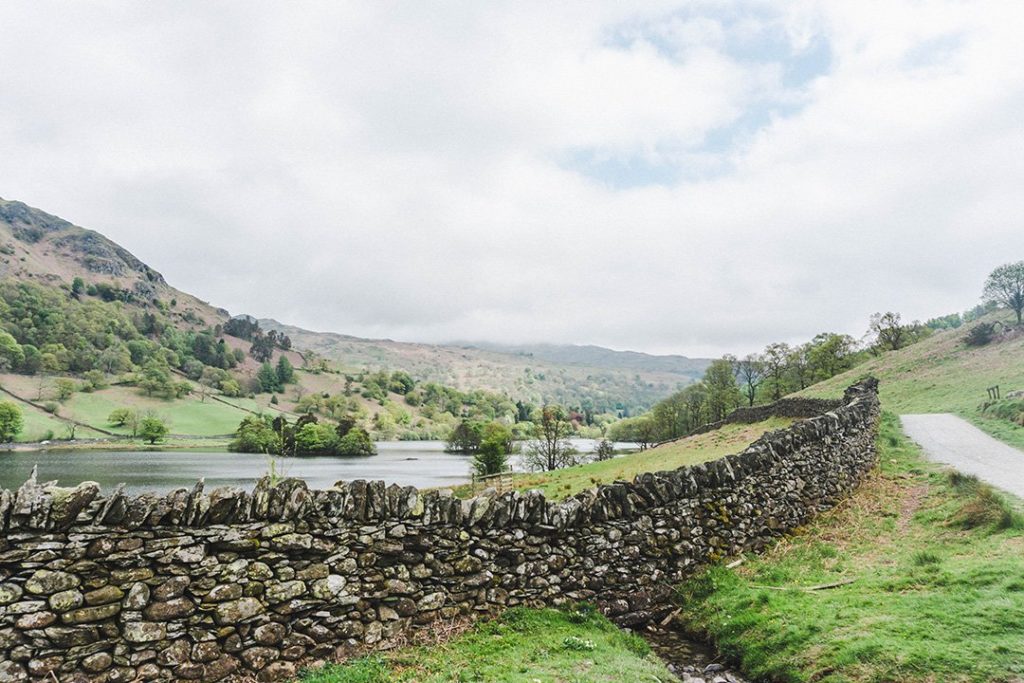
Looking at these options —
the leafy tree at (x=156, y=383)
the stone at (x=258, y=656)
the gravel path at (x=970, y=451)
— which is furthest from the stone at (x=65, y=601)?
the leafy tree at (x=156, y=383)

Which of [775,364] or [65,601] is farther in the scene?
[775,364]

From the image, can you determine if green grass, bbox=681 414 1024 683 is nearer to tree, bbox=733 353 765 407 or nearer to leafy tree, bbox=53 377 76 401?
tree, bbox=733 353 765 407

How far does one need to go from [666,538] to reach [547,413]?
191 ft

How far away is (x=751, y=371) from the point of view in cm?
7550

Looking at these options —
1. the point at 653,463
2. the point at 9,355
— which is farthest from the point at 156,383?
the point at 653,463

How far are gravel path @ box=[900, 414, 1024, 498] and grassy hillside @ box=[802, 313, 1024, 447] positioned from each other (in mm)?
1181

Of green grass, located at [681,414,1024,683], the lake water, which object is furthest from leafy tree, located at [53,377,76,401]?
green grass, located at [681,414,1024,683]

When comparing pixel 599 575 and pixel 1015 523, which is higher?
pixel 1015 523

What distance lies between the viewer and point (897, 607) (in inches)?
256

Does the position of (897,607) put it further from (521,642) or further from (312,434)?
(312,434)

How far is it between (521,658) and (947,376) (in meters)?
55.1

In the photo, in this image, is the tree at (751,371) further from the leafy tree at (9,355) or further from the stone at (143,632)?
the leafy tree at (9,355)

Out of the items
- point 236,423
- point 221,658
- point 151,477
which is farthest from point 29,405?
point 221,658

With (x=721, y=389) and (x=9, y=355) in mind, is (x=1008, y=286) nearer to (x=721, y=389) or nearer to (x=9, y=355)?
(x=721, y=389)
